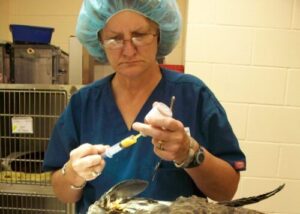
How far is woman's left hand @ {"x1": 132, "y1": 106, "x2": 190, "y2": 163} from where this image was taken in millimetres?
716

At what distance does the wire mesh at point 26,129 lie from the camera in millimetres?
1591

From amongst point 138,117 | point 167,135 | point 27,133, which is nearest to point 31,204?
point 27,133

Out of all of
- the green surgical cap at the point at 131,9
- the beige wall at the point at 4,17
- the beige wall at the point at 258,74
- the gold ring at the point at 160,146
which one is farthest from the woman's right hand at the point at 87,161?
the beige wall at the point at 4,17

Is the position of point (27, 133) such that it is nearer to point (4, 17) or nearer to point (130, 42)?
point (130, 42)

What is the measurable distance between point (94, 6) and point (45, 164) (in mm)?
518

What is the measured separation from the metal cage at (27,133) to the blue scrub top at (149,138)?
0.54m

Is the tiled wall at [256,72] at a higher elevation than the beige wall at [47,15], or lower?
lower

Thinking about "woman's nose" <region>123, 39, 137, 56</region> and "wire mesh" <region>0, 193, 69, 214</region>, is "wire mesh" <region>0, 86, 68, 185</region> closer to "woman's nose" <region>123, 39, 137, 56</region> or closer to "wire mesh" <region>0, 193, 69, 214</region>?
"wire mesh" <region>0, 193, 69, 214</region>

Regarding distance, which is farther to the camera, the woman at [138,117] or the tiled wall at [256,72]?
the tiled wall at [256,72]

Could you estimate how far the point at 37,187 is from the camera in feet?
5.24

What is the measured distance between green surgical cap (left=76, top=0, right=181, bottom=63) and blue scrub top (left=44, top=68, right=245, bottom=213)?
0.39 feet

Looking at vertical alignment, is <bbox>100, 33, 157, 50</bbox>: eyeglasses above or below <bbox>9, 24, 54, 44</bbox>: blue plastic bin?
below

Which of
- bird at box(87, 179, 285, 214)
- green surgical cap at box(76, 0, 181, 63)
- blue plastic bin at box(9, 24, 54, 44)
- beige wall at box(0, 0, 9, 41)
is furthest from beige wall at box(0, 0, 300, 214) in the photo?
beige wall at box(0, 0, 9, 41)

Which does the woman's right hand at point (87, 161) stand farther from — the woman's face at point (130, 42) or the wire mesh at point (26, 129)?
the wire mesh at point (26, 129)
